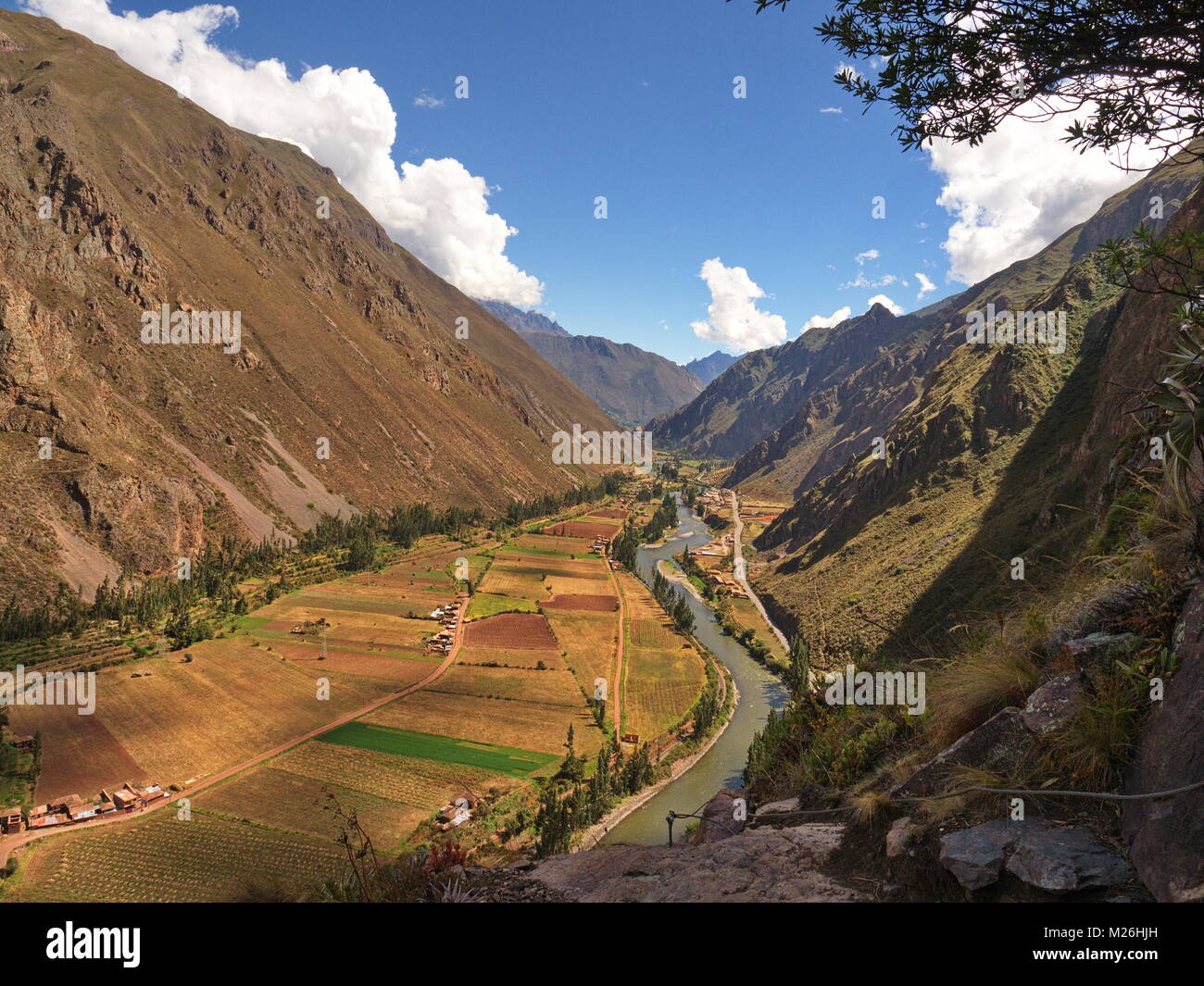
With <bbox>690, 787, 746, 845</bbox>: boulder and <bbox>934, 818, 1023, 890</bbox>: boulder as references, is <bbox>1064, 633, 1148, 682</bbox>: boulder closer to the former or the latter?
<bbox>934, 818, 1023, 890</bbox>: boulder

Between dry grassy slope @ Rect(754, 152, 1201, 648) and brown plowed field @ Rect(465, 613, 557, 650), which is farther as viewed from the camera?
brown plowed field @ Rect(465, 613, 557, 650)

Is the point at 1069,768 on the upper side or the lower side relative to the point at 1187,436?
lower

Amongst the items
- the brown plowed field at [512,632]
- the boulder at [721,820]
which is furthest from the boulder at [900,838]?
the brown plowed field at [512,632]

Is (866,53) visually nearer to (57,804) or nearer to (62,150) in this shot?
(57,804)

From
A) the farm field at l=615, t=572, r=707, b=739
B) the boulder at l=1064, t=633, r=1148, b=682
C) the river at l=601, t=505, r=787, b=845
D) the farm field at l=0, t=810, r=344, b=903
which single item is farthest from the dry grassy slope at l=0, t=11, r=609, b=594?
the boulder at l=1064, t=633, r=1148, b=682

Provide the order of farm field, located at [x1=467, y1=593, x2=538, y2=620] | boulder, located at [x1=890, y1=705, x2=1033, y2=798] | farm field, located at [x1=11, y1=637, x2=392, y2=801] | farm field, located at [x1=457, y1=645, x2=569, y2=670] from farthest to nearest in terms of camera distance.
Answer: farm field, located at [x1=467, y1=593, x2=538, y2=620] < farm field, located at [x1=457, y1=645, x2=569, y2=670] < farm field, located at [x1=11, y1=637, x2=392, y2=801] < boulder, located at [x1=890, y1=705, x2=1033, y2=798]

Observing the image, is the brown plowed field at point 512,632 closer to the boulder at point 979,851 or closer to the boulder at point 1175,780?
the boulder at point 979,851
